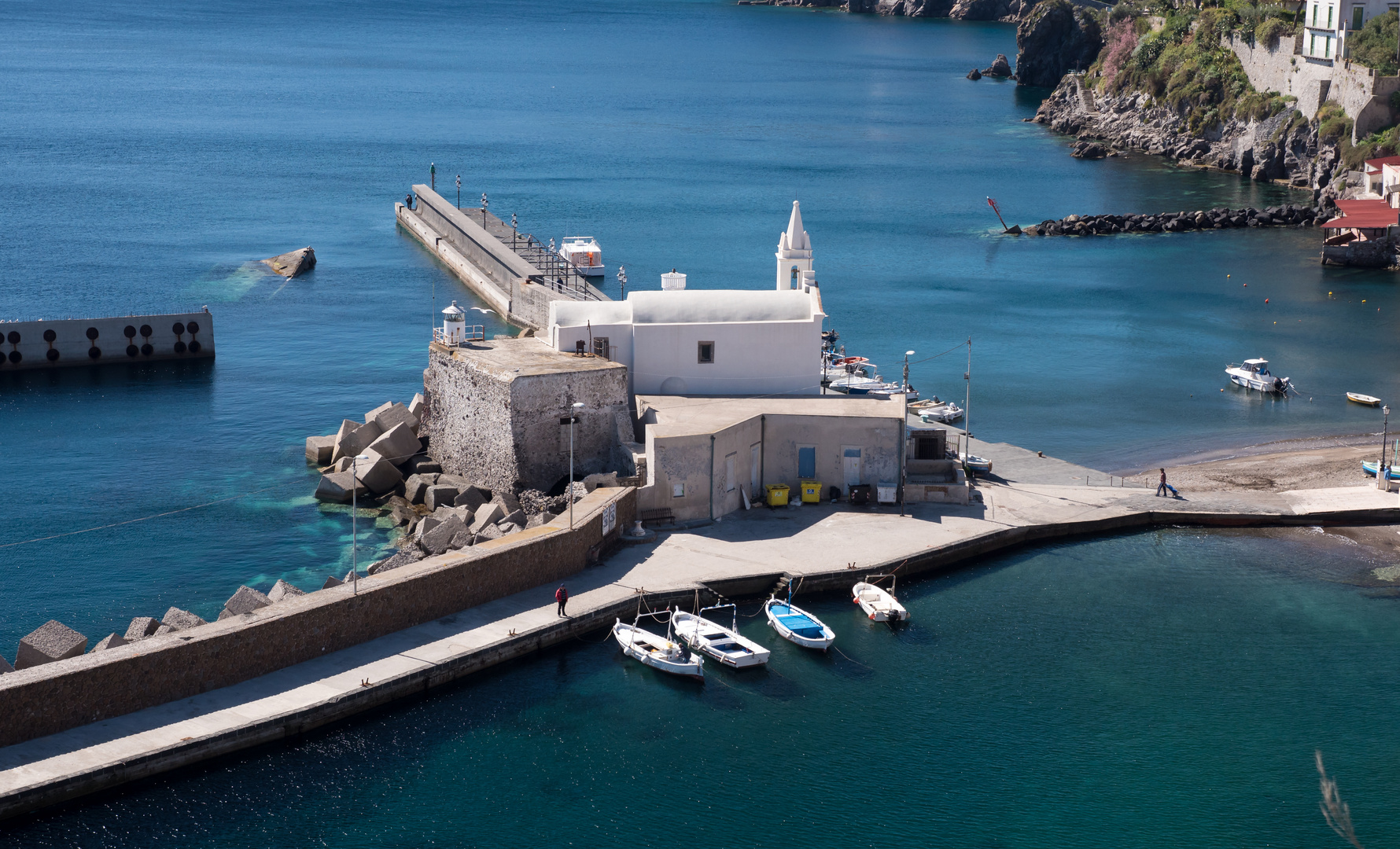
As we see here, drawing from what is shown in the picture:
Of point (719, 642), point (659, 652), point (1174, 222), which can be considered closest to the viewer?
point (659, 652)

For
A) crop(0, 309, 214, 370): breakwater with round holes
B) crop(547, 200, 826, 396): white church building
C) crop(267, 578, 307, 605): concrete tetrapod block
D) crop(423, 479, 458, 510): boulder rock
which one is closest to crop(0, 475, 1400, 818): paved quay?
crop(267, 578, 307, 605): concrete tetrapod block

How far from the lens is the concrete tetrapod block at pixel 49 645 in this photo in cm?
3762

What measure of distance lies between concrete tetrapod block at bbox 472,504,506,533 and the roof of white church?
30.6 feet

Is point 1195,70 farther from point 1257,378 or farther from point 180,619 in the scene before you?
point 180,619

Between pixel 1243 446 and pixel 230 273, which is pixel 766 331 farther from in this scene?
pixel 230 273

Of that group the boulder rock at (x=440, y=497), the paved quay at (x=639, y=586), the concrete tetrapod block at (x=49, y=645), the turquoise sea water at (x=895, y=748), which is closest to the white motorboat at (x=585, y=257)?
the boulder rock at (x=440, y=497)

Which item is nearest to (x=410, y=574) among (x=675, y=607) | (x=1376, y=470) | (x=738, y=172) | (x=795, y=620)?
(x=675, y=607)

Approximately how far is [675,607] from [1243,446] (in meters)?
31.0

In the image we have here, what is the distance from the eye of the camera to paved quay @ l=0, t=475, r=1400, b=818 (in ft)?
112

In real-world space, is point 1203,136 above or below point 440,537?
above

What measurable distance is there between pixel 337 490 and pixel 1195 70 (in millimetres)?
110633

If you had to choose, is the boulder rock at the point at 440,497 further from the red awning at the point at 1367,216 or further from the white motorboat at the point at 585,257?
the red awning at the point at 1367,216

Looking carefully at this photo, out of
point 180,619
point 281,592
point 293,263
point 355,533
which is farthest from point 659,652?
point 293,263

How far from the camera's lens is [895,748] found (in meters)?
37.8
